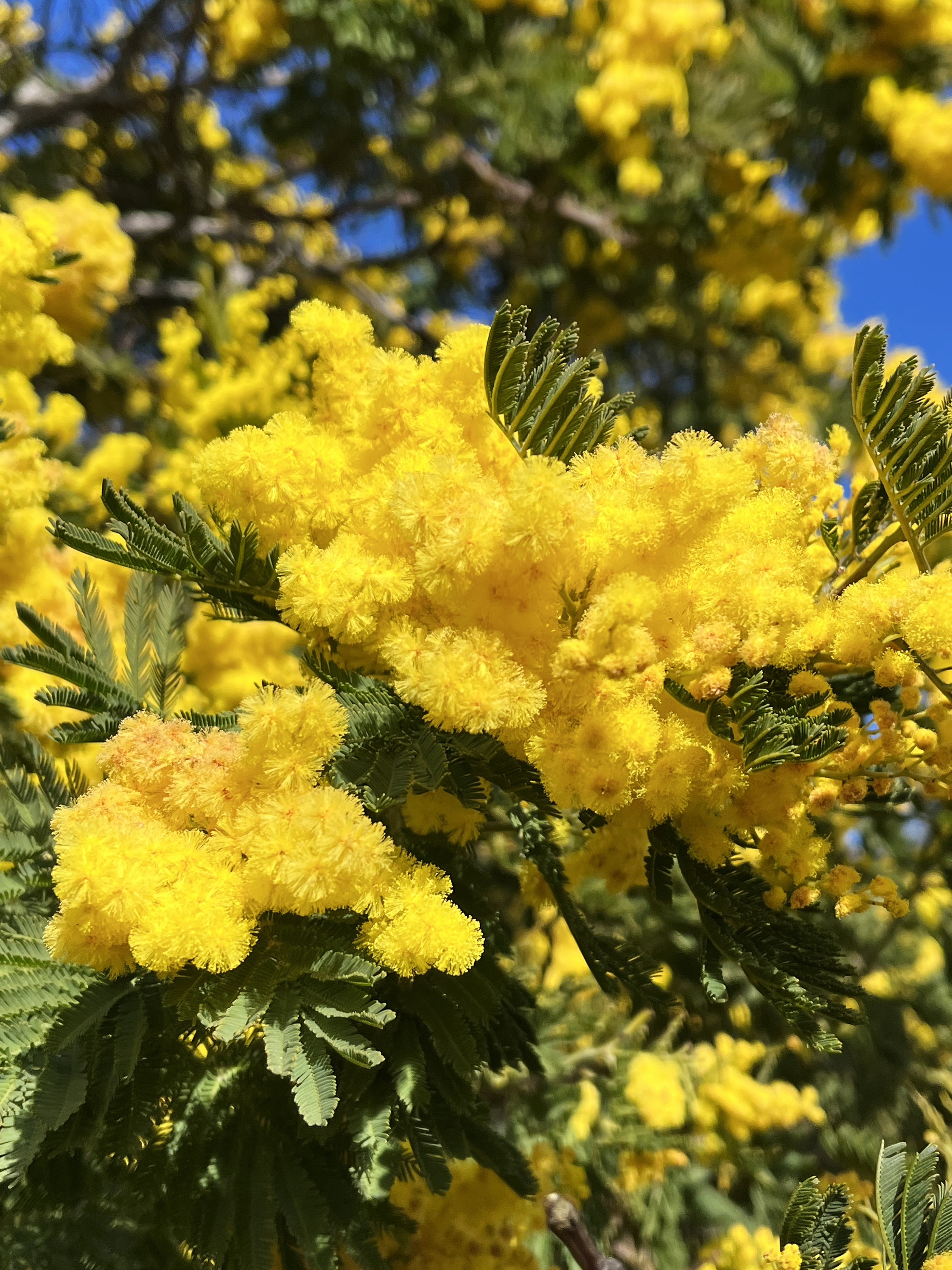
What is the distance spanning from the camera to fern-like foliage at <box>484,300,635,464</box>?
1.30 metres

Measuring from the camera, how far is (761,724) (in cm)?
123

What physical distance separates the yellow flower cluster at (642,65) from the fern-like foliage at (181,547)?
13.4ft

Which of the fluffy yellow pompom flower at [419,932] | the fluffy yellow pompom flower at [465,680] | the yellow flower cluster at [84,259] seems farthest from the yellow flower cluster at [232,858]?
the yellow flower cluster at [84,259]

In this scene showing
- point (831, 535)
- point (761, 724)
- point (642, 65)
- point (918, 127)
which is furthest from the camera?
point (642, 65)

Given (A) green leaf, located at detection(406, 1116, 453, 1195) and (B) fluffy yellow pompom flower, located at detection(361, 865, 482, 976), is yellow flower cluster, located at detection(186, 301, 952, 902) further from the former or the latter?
(A) green leaf, located at detection(406, 1116, 453, 1195)

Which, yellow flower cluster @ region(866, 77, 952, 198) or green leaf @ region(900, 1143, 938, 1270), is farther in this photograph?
yellow flower cluster @ region(866, 77, 952, 198)

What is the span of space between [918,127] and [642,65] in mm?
1353

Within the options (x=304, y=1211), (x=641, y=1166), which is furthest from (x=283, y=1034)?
(x=641, y=1166)

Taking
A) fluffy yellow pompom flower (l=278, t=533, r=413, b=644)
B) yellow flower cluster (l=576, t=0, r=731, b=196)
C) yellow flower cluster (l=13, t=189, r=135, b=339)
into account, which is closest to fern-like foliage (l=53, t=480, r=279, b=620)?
fluffy yellow pompom flower (l=278, t=533, r=413, b=644)

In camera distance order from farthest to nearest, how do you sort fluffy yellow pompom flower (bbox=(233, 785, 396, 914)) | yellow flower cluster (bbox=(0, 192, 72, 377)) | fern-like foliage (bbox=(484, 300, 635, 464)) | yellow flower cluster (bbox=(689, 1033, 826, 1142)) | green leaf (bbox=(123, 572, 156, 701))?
yellow flower cluster (bbox=(689, 1033, 826, 1142)), yellow flower cluster (bbox=(0, 192, 72, 377)), green leaf (bbox=(123, 572, 156, 701)), fern-like foliage (bbox=(484, 300, 635, 464)), fluffy yellow pompom flower (bbox=(233, 785, 396, 914))

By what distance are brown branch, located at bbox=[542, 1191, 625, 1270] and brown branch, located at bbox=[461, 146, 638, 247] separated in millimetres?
4965

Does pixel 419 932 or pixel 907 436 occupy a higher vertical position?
pixel 907 436

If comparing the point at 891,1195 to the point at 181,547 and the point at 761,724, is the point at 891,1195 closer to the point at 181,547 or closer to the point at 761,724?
the point at 761,724

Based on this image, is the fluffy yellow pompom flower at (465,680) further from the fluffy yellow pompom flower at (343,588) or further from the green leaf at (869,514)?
the green leaf at (869,514)
